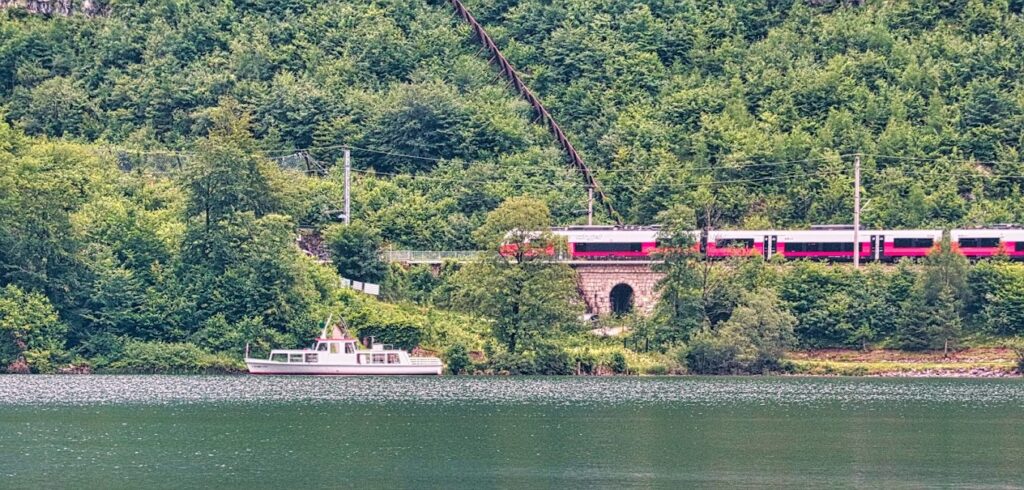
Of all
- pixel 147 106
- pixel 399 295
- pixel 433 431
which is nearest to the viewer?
pixel 433 431

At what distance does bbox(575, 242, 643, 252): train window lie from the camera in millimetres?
98438

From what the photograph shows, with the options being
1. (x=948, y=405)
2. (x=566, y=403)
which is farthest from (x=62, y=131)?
(x=948, y=405)

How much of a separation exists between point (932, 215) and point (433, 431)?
55.4 m

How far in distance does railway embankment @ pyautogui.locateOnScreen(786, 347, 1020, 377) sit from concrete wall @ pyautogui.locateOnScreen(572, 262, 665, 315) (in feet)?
31.5

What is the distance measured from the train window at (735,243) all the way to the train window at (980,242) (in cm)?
1094

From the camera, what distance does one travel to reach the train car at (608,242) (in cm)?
9825

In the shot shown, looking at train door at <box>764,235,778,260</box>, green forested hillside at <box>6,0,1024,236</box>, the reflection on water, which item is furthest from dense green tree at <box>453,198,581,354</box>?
green forested hillside at <box>6,0,1024,236</box>

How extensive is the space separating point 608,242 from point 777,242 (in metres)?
8.98

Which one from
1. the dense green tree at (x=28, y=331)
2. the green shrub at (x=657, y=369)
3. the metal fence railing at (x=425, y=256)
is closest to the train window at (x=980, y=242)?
the green shrub at (x=657, y=369)

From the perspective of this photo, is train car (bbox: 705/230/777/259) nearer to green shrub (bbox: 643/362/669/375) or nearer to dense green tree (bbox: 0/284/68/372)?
green shrub (bbox: 643/362/669/375)

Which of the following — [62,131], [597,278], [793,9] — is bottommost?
[597,278]

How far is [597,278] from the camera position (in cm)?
9825

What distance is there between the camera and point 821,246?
98.5m

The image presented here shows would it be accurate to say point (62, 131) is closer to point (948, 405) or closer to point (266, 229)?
point (266, 229)
